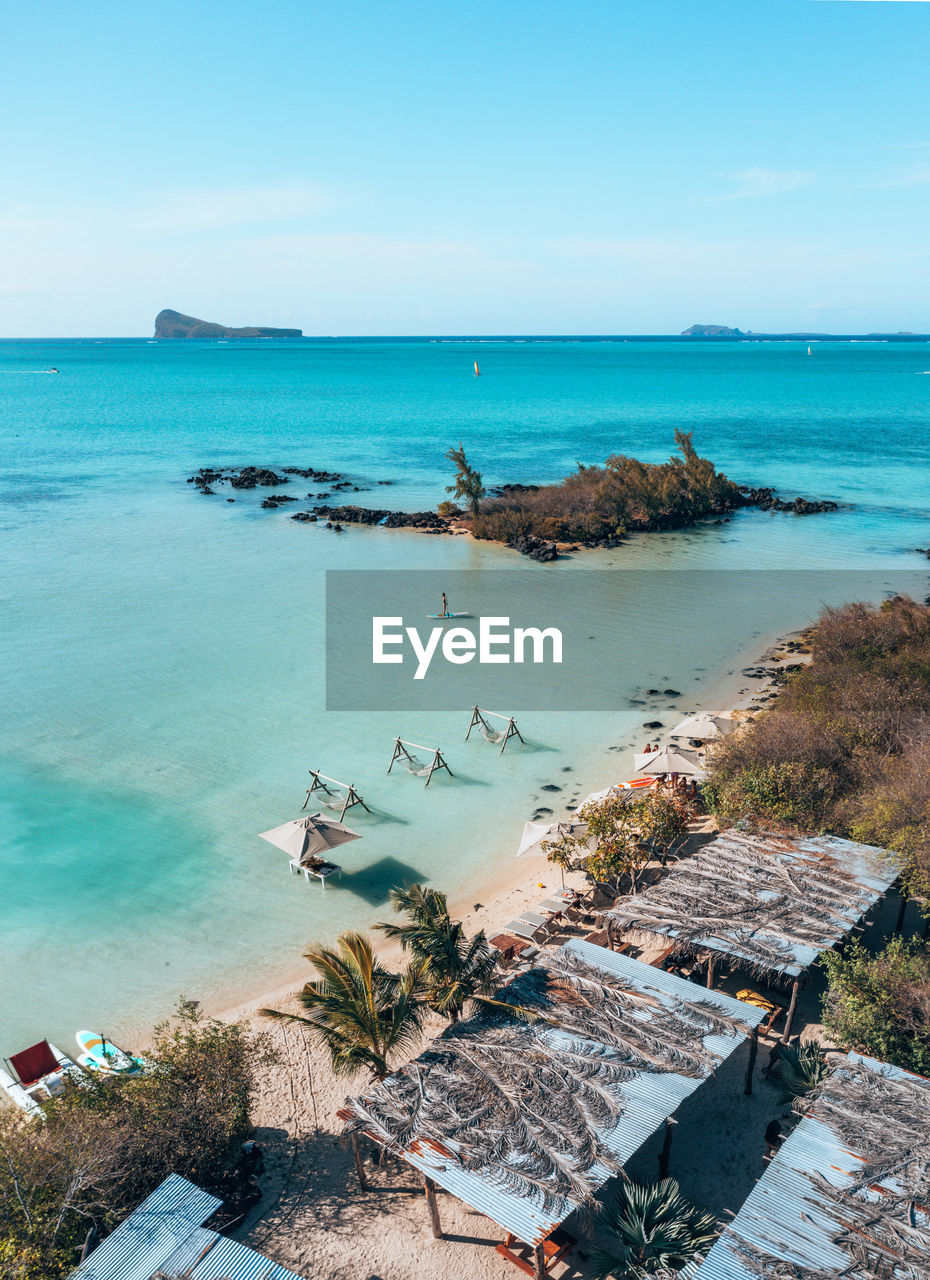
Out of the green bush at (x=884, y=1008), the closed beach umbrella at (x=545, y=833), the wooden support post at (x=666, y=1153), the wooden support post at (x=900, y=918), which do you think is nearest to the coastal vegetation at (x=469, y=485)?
the closed beach umbrella at (x=545, y=833)

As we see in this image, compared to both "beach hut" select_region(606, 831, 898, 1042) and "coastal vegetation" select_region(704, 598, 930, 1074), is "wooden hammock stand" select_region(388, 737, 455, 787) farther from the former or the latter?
"beach hut" select_region(606, 831, 898, 1042)

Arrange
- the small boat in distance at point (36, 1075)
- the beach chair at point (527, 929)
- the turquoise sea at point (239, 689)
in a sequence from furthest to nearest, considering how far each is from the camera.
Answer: the turquoise sea at point (239, 689)
the beach chair at point (527, 929)
the small boat in distance at point (36, 1075)

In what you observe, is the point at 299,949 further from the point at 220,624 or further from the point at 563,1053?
the point at 220,624

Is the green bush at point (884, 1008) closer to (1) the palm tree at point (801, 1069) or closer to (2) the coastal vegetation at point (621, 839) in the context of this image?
(1) the palm tree at point (801, 1069)

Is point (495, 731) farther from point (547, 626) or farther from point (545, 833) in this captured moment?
point (547, 626)

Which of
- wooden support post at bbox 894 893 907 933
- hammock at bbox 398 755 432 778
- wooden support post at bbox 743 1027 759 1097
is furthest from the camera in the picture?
hammock at bbox 398 755 432 778

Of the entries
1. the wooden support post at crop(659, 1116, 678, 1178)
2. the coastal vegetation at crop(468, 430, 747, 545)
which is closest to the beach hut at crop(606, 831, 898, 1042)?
the wooden support post at crop(659, 1116, 678, 1178)
